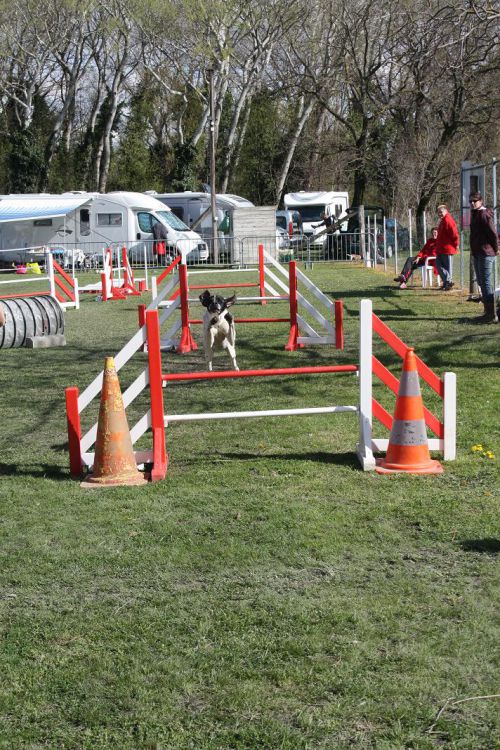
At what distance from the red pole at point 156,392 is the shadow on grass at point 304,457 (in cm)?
62

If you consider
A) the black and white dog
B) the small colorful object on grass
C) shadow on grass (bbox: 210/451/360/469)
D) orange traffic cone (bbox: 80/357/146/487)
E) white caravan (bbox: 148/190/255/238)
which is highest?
white caravan (bbox: 148/190/255/238)

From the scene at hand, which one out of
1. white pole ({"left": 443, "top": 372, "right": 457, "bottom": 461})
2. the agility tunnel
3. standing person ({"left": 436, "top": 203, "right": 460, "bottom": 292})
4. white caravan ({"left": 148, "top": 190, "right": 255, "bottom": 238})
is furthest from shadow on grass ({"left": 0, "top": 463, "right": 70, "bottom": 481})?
white caravan ({"left": 148, "top": 190, "right": 255, "bottom": 238})

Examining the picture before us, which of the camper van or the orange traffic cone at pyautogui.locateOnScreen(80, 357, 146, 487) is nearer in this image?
the orange traffic cone at pyautogui.locateOnScreen(80, 357, 146, 487)

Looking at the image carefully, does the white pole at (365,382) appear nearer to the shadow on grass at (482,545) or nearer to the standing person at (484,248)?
the shadow on grass at (482,545)

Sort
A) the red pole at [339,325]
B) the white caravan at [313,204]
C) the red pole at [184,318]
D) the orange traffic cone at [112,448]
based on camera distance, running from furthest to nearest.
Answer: the white caravan at [313,204], the red pole at [339,325], the red pole at [184,318], the orange traffic cone at [112,448]

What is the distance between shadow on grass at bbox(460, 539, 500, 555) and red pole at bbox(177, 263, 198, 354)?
23.5 ft

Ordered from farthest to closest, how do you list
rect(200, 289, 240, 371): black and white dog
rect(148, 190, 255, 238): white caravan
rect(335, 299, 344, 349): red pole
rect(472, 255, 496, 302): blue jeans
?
rect(148, 190, 255, 238): white caravan < rect(472, 255, 496, 302): blue jeans < rect(335, 299, 344, 349): red pole < rect(200, 289, 240, 371): black and white dog

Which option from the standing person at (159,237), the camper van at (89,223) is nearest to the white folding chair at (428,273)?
the standing person at (159,237)

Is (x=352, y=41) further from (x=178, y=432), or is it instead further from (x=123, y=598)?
(x=123, y=598)

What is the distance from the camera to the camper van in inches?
1399

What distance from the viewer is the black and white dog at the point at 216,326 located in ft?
34.8

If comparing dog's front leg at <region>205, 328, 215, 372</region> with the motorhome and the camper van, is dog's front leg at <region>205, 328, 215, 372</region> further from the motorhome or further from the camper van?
the camper van

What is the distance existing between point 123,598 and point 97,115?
56.0 metres

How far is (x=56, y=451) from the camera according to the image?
7.54 m
